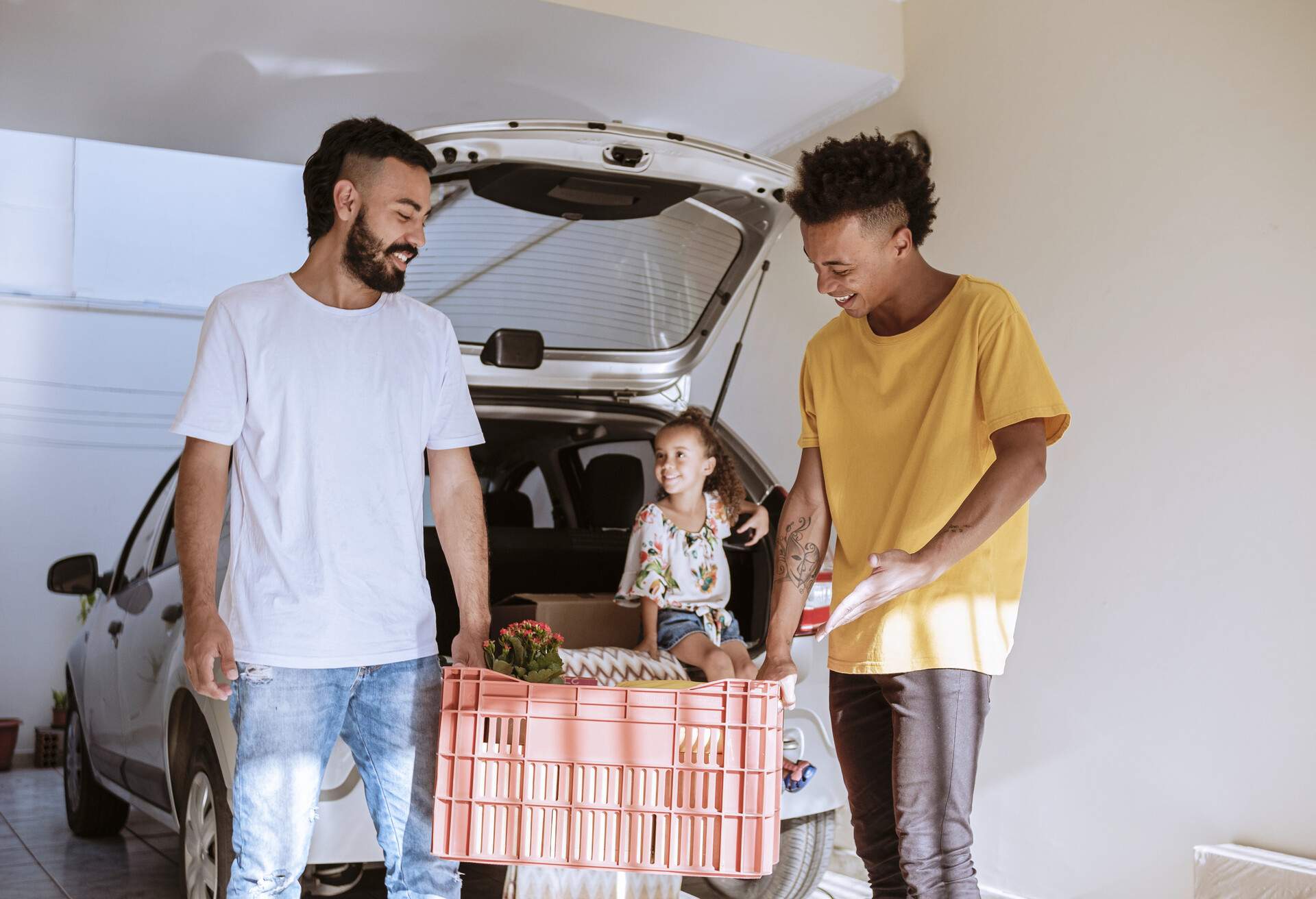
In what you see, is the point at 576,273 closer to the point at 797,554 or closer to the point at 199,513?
the point at 797,554

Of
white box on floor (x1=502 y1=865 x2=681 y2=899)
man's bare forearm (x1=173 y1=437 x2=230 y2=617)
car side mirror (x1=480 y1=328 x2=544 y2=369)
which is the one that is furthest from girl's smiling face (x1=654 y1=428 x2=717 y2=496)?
man's bare forearm (x1=173 y1=437 x2=230 y2=617)

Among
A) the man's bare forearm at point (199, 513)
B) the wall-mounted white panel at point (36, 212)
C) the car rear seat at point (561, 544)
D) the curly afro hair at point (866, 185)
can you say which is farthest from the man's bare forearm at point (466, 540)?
the wall-mounted white panel at point (36, 212)

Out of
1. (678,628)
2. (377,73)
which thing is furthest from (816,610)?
(377,73)

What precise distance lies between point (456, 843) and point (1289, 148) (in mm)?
2468

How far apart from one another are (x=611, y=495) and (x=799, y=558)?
186 centimetres

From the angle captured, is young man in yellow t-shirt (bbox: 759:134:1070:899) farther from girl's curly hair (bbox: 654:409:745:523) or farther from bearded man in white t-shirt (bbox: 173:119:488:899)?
girl's curly hair (bbox: 654:409:745:523)

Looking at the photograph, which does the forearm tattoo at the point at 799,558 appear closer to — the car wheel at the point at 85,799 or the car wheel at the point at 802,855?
the car wheel at the point at 802,855

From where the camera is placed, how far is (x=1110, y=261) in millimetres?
3152

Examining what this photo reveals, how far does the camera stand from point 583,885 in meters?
2.61

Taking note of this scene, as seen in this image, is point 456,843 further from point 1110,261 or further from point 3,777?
point 3,777

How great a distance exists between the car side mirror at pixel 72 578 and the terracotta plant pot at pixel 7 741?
1927 mm

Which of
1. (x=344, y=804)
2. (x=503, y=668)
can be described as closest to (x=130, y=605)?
(x=344, y=804)

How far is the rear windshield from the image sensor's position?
112 inches

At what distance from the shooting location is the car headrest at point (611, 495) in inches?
149
